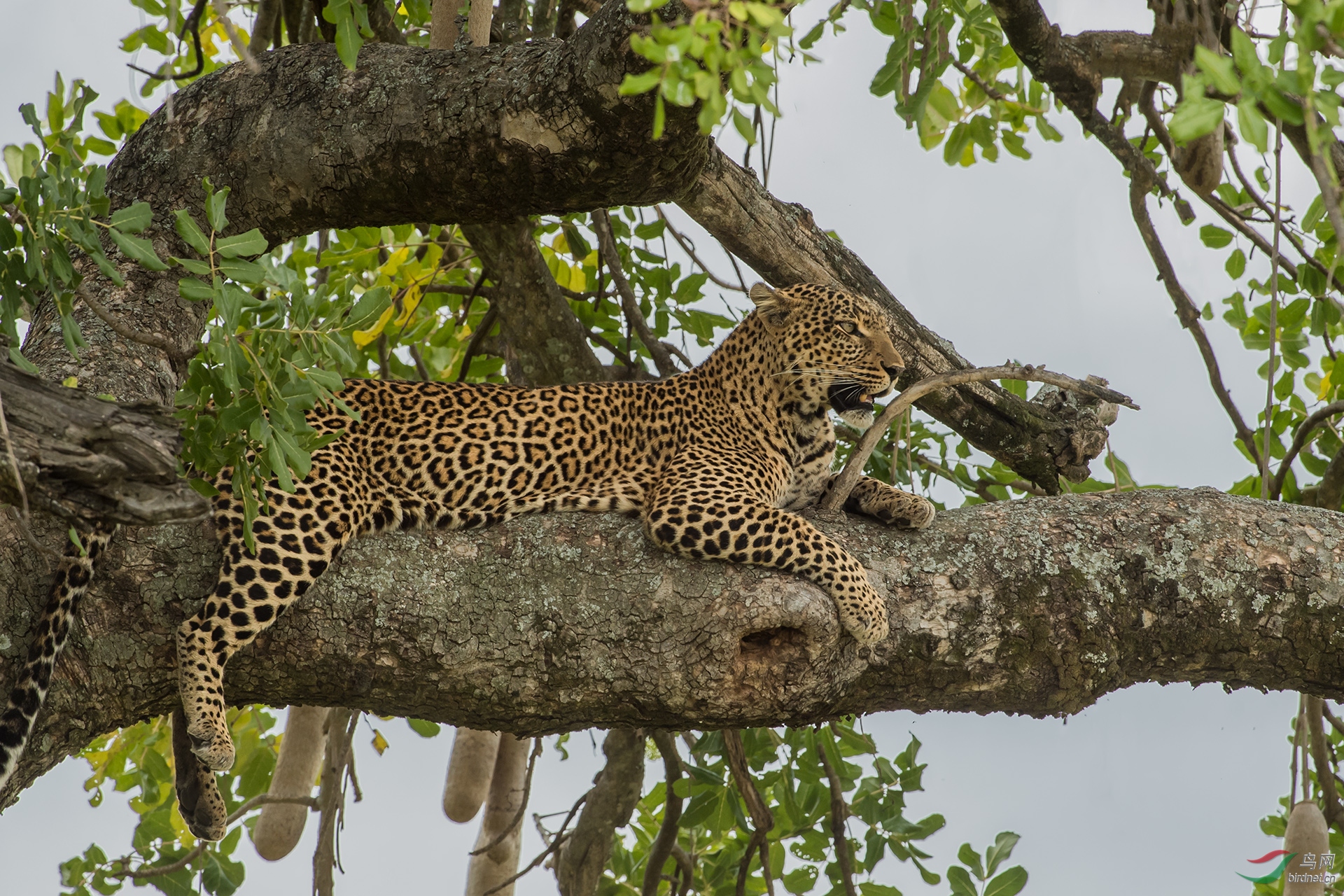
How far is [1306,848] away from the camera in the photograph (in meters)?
4.52

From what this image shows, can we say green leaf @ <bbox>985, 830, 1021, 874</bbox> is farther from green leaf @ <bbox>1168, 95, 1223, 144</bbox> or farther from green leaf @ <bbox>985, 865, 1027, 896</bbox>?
green leaf @ <bbox>1168, 95, 1223, 144</bbox>

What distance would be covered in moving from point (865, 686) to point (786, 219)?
2.49 m

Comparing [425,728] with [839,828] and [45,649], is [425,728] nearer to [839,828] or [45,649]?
[839,828]

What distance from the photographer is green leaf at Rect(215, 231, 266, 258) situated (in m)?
3.10

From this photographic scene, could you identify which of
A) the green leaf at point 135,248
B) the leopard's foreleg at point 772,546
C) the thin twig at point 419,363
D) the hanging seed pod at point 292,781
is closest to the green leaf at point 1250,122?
the green leaf at point 135,248

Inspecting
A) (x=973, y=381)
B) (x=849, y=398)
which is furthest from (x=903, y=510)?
(x=849, y=398)

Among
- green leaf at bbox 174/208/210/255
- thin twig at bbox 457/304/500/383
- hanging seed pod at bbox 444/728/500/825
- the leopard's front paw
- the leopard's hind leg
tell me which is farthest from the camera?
thin twig at bbox 457/304/500/383

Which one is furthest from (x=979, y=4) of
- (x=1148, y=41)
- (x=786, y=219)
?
(x=786, y=219)

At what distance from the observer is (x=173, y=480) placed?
316 cm

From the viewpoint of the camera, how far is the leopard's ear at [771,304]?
5.84m

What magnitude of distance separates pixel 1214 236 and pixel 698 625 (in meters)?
4.60

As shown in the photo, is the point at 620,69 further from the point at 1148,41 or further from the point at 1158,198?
the point at 1158,198

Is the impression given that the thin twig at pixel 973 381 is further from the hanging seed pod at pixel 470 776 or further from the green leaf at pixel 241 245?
the hanging seed pod at pixel 470 776

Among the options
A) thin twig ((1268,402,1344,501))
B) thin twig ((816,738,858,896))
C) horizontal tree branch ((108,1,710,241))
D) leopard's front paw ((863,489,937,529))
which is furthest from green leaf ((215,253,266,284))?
thin twig ((1268,402,1344,501))
